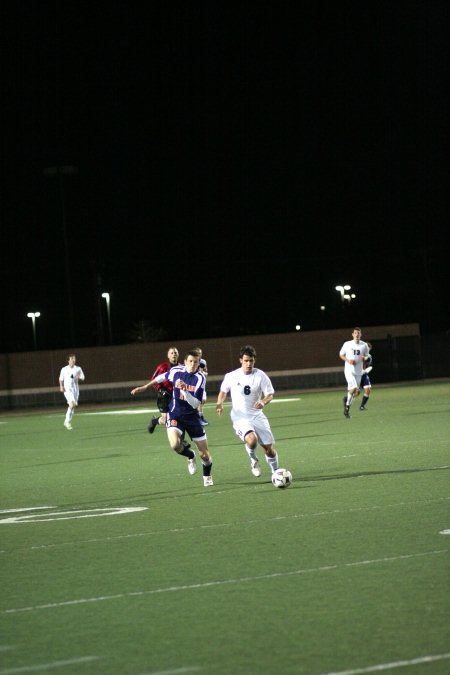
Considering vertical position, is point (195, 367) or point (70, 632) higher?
point (195, 367)

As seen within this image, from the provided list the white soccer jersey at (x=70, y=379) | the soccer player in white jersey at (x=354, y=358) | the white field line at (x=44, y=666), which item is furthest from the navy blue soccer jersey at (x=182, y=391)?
the white soccer jersey at (x=70, y=379)

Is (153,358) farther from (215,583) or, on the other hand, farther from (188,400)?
(215,583)

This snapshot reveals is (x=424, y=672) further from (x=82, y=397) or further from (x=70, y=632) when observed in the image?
(x=82, y=397)

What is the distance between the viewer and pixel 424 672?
6086 millimetres

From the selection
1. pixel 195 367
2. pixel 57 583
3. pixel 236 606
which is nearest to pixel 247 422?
pixel 195 367

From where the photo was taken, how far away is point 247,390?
15.8 metres

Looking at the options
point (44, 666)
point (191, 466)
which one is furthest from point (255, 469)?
point (44, 666)

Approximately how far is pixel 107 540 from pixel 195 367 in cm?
530

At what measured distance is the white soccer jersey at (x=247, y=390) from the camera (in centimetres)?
1577

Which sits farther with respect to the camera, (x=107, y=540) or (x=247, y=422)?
(x=247, y=422)

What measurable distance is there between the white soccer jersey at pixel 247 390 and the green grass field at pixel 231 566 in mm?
991

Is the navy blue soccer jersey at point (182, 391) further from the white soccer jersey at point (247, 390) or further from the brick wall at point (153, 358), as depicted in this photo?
the brick wall at point (153, 358)

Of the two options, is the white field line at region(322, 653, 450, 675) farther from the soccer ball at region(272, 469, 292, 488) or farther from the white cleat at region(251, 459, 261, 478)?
the white cleat at region(251, 459, 261, 478)

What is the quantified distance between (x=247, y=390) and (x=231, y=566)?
6.32 meters
